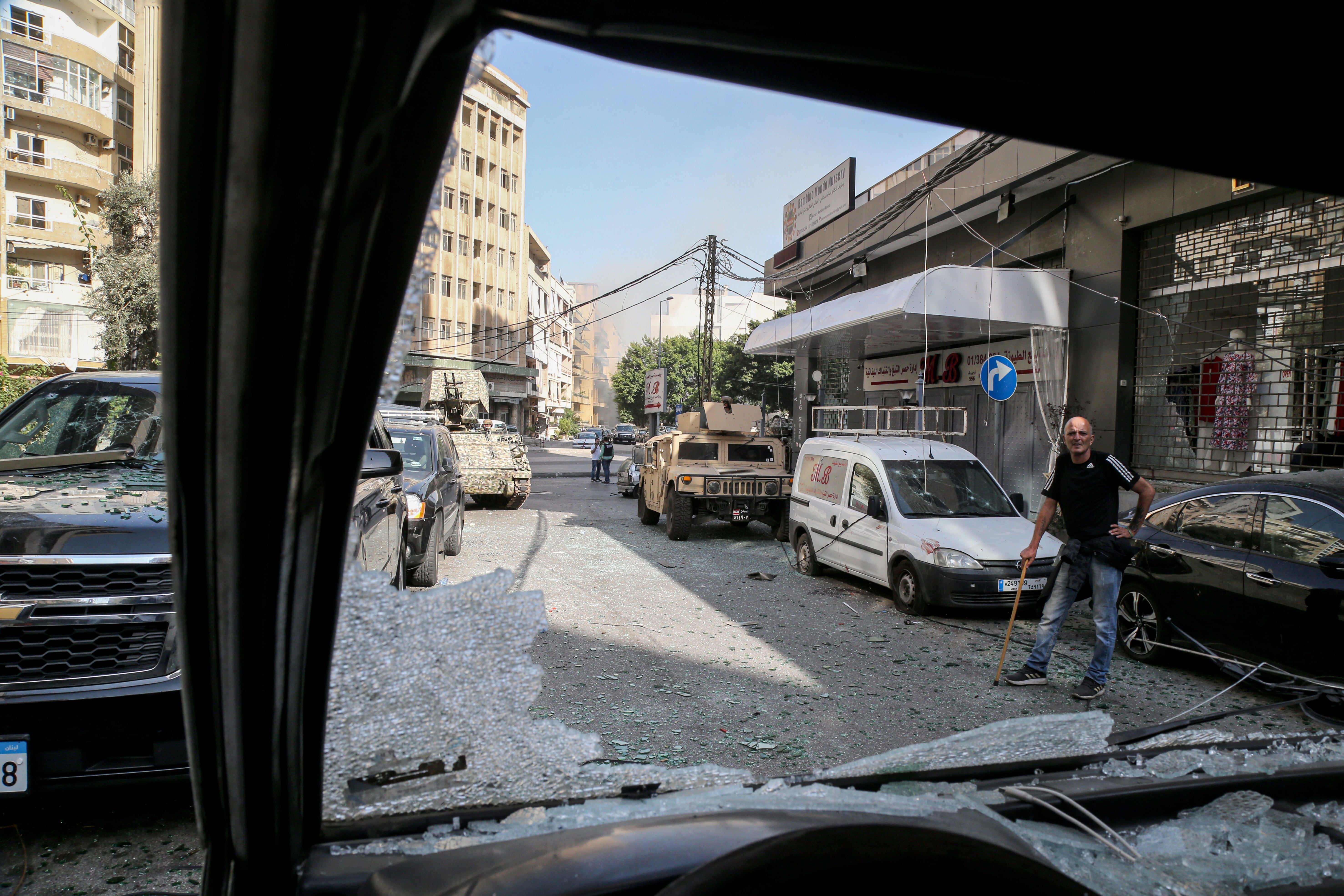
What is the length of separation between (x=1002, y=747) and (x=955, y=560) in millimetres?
5572

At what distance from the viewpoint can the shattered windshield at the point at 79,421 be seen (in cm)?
404

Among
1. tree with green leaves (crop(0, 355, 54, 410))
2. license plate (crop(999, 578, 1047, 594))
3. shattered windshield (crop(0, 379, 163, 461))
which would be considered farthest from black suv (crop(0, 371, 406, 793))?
tree with green leaves (crop(0, 355, 54, 410))

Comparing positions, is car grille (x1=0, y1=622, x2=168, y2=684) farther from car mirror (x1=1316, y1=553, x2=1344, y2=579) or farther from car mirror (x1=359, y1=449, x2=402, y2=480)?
car mirror (x1=1316, y1=553, x2=1344, y2=579)

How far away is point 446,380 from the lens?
720 inches

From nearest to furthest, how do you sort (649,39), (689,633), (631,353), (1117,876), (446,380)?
(649,39)
(1117,876)
(689,633)
(446,380)
(631,353)

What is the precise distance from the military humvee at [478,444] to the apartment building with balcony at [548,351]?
7.01 feet

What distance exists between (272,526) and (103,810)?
134 inches

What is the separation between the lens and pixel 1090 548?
18.0 ft

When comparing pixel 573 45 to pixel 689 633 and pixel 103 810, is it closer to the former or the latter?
pixel 103 810

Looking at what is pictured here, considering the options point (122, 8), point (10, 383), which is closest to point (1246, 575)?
point (10, 383)

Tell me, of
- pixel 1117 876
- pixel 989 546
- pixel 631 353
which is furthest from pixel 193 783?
pixel 631 353

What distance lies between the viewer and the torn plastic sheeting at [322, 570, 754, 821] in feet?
4.65

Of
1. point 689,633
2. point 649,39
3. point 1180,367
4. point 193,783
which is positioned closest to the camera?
point 649,39

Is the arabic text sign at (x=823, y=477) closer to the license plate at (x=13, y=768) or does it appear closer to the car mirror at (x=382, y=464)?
the car mirror at (x=382, y=464)
